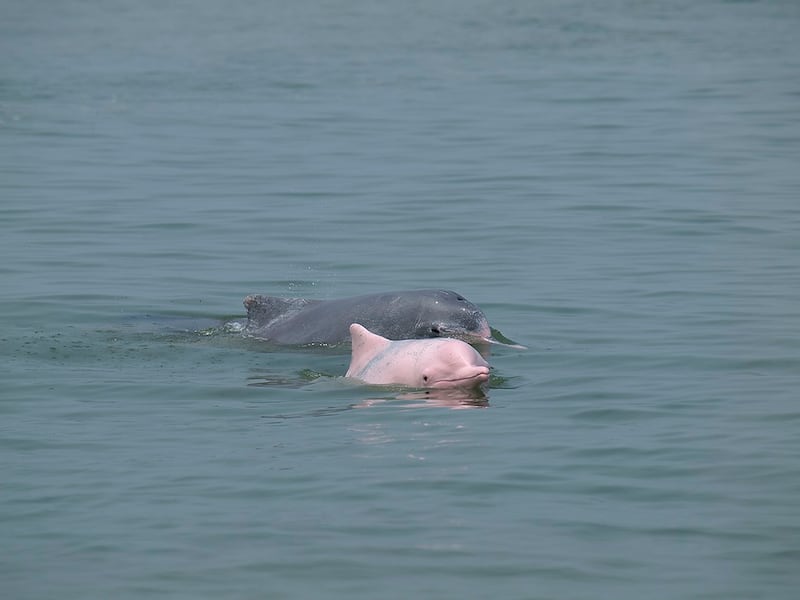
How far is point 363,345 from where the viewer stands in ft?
38.4

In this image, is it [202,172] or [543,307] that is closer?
[543,307]

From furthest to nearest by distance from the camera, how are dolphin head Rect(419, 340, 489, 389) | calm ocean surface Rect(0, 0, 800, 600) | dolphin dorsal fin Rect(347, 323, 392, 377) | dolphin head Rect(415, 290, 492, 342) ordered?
dolphin head Rect(415, 290, 492, 342)
dolphin dorsal fin Rect(347, 323, 392, 377)
dolphin head Rect(419, 340, 489, 389)
calm ocean surface Rect(0, 0, 800, 600)

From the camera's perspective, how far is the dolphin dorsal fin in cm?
1162

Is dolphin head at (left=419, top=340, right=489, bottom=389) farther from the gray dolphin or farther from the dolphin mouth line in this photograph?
the gray dolphin

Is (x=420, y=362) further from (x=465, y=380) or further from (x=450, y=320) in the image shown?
(x=450, y=320)

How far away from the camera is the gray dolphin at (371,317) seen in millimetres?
12773

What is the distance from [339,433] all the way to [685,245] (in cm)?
798

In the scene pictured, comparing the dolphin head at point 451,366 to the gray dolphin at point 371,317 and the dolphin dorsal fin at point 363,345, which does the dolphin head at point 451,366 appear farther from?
the gray dolphin at point 371,317

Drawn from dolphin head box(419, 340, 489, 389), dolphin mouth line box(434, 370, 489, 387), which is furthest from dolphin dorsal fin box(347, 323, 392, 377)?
dolphin mouth line box(434, 370, 489, 387)

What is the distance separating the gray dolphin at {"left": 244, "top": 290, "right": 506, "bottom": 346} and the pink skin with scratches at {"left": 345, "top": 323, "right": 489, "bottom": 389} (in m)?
1.01

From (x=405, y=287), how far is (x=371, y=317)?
9.26ft

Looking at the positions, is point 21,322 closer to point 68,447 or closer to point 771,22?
point 68,447

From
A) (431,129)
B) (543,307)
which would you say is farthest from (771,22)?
(543,307)

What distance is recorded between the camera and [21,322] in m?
14.7
